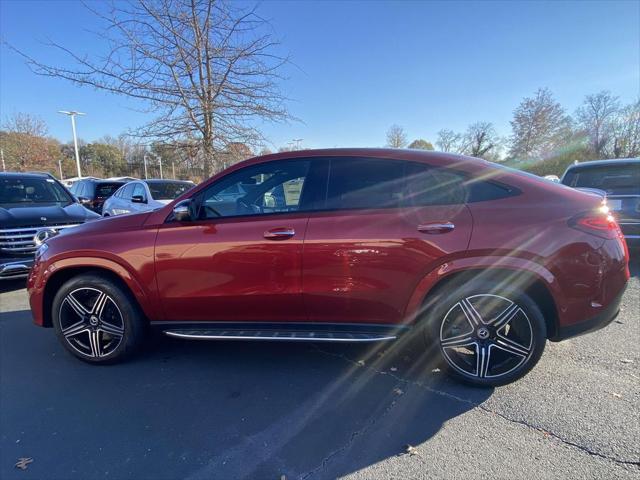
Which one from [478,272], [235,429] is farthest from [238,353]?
[478,272]

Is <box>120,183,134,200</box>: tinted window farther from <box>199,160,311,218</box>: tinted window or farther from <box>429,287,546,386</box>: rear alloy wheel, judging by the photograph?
<box>429,287,546,386</box>: rear alloy wheel

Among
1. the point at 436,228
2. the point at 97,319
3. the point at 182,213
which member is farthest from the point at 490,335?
the point at 97,319

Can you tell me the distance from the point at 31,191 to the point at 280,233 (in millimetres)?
6457

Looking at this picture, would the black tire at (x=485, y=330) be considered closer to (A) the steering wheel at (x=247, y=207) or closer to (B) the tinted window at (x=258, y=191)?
(B) the tinted window at (x=258, y=191)

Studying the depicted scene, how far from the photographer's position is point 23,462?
2.04 meters

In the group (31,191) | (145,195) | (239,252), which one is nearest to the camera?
(239,252)

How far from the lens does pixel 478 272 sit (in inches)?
99.4

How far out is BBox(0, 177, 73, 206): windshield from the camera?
19.8 ft

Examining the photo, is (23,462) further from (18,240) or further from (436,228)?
(18,240)

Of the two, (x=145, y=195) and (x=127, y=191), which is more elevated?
(x=127, y=191)

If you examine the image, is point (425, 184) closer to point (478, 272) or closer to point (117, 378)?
point (478, 272)

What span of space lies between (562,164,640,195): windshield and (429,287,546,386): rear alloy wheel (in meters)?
4.63

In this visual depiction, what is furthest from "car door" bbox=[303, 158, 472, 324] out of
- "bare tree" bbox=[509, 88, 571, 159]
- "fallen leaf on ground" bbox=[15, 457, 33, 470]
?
"bare tree" bbox=[509, 88, 571, 159]

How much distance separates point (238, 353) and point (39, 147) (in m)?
41.7
